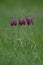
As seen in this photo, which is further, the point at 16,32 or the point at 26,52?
the point at 16,32

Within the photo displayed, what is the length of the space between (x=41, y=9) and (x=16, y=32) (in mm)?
2427

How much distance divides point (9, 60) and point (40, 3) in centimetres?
357

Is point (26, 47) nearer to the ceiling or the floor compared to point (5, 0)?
nearer to the floor

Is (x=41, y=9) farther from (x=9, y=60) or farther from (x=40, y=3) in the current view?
(x=9, y=60)

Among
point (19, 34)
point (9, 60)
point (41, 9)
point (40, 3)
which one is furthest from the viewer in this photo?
point (40, 3)

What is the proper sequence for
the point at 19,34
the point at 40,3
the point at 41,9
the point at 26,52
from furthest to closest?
the point at 40,3 → the point at 41,9 → the point at 19,34 → the point at 26,52

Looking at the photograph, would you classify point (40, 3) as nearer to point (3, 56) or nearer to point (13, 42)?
point (13, 42)

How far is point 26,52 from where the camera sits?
342 centimetres

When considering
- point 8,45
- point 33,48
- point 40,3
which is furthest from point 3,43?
point 40,3

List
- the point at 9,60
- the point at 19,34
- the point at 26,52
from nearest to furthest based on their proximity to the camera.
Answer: the point at 9,60 < the point at 26,52 < the point at 19,34

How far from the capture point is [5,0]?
6895 millimetres

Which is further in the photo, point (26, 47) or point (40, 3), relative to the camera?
point (40, 3)

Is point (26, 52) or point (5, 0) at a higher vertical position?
point (5, 0)

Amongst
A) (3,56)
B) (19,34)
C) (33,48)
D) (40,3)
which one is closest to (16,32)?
(19,34)
